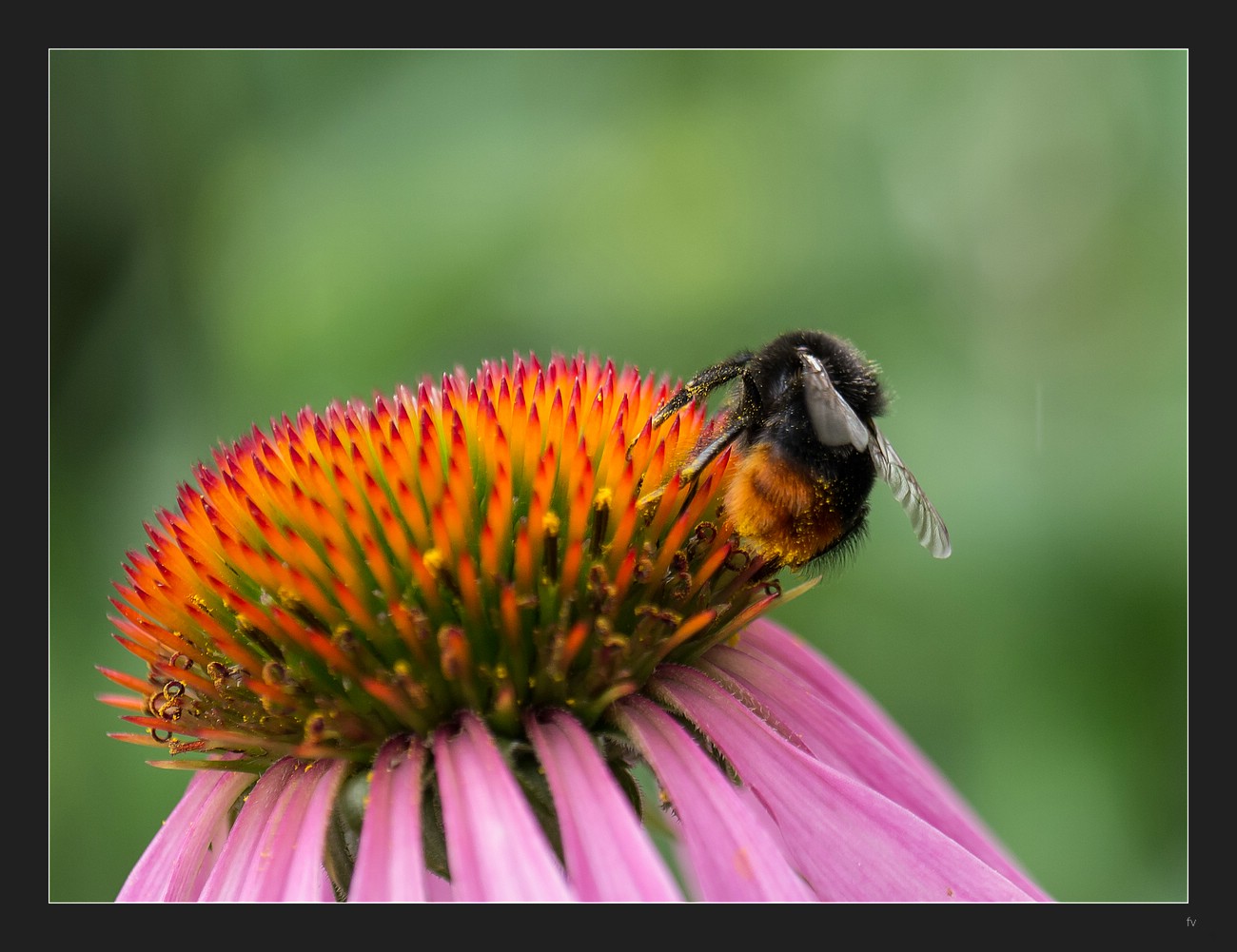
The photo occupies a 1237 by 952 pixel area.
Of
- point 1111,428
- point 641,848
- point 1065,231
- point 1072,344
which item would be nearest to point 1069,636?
point 1111,428

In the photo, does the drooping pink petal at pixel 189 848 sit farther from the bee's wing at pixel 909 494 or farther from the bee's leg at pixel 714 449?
the bee's wing at pixel 909 494

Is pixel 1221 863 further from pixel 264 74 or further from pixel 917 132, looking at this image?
pixel 264 74

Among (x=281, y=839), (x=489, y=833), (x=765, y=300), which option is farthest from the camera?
(x=765, y=300)

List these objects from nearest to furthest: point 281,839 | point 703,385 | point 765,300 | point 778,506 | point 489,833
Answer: point 489,833
point 281,839
point 778,506
point 703,385
point 765,300

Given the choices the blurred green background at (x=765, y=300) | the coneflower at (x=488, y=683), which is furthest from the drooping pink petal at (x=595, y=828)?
the blurred green background at (x=765, y=300)

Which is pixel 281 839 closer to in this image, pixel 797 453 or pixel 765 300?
pixel 797 453

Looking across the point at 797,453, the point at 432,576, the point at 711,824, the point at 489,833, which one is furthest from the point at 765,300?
the point at 489,833
